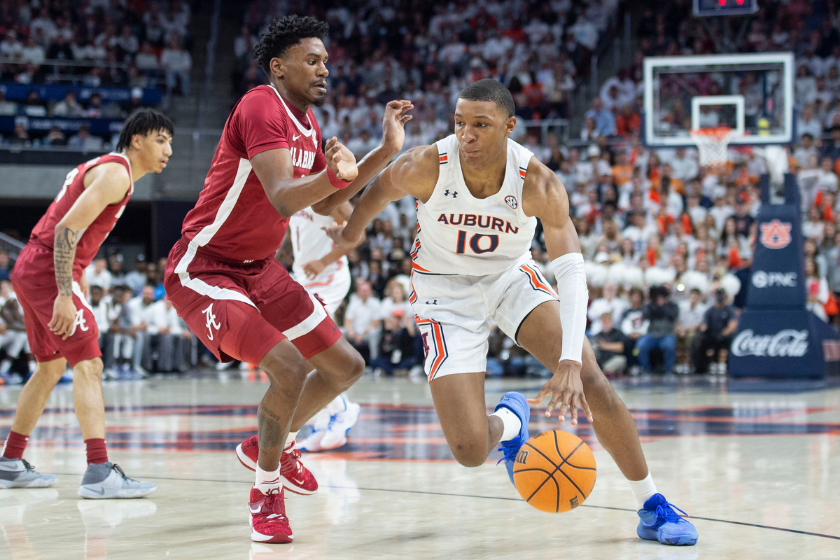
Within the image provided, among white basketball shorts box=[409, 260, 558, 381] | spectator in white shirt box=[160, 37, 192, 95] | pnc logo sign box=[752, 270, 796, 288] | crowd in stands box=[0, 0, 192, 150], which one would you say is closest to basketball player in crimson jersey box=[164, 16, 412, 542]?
white basketball shorts box=[409, 260, 558, 381]

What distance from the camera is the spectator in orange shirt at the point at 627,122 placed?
18.0 m

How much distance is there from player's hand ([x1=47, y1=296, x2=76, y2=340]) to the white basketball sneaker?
2.25 meters

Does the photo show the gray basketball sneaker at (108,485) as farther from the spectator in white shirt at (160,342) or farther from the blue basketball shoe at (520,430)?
the spectator in white shirt at (160,342)

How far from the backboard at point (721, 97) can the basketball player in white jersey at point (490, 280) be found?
33.7 ft

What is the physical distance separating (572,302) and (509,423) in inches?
34.2

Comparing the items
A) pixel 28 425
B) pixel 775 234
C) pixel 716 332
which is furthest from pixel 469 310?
pixel 716 332

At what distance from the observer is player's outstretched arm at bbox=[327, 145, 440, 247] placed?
452 centimetres

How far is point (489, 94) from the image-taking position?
432 centimetres

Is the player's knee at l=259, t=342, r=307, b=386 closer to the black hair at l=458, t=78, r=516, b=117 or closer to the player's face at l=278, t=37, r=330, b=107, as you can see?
the player's face at l=278, t=37, r=330, b=107

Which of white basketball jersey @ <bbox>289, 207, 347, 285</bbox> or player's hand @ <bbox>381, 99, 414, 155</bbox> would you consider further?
white basketball jersey @ <bbox>289, 207, 347, 285</bbox>

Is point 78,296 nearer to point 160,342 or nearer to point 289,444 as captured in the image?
point 289,444

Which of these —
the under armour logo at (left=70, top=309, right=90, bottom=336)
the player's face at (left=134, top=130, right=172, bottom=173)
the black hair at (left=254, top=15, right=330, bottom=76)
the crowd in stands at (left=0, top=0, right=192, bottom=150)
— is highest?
the crowd in stands at (left=0, top=0, right=192, bottom=150)

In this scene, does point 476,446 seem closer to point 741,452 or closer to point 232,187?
point 232,187

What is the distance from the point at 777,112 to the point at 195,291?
11.6 m
